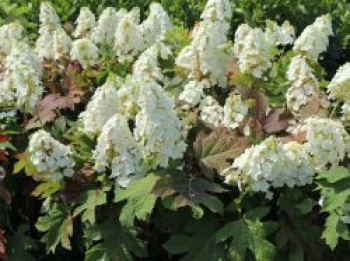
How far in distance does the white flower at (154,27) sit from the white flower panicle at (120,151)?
119 cm

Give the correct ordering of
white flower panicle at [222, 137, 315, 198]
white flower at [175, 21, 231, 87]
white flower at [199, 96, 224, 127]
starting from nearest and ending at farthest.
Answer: white flower panicle at [222, 137, 315, 198], white flower at [199, 96, 224, 127], white flower at [175, 21, 231, 87]

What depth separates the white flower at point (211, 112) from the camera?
326cm

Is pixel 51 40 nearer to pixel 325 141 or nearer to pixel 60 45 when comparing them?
pixel 60 45

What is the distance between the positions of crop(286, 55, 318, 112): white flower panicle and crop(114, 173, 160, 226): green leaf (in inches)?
30.5

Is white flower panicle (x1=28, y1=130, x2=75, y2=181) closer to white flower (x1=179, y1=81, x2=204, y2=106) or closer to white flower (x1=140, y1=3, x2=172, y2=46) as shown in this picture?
white flower (x1=179, y1=81, x2=204, y2=106)

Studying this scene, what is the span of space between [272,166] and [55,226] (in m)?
0.96

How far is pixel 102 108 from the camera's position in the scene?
10.4 feet

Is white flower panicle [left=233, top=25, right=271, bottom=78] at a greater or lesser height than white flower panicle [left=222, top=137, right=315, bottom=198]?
greater

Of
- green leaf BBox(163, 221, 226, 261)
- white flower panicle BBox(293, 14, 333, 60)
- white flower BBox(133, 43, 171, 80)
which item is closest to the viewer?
green leaf BBox(163, 221, 226, 261)

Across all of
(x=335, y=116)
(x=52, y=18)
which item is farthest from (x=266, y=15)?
(x=335, y=116)

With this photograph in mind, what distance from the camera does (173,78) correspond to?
12.2 feet

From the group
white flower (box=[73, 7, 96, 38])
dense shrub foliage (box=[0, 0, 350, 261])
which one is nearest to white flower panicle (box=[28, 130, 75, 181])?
dense shrub foliage (box=[0, 0, 350, 261])

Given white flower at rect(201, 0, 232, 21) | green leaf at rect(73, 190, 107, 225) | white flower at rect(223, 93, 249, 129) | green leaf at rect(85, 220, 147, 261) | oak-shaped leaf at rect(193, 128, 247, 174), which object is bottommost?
green leaf at rect(85, 220, 147, 261)

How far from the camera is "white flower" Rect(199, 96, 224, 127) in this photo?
3260mm
